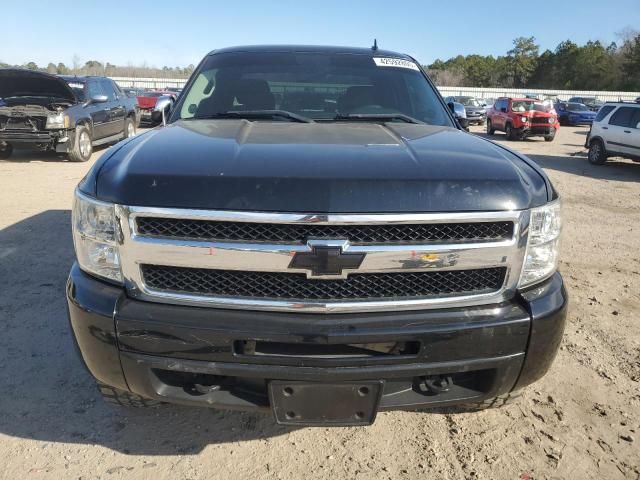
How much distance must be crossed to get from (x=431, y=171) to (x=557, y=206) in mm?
608

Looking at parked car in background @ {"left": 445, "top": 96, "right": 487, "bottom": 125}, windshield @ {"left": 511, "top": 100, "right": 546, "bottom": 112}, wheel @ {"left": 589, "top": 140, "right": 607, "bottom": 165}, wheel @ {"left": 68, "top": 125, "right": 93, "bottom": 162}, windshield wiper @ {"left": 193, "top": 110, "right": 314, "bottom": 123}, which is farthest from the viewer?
parked car in background @ {"left": 445, "top": 96, "right": 487, "bottom": 125}

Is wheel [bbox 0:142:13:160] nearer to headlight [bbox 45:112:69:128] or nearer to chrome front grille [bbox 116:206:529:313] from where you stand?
headlight [bbox 45:112:69:128]

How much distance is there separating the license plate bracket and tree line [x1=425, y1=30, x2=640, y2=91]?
247 ft

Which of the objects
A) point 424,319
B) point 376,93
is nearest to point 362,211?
point 424,319

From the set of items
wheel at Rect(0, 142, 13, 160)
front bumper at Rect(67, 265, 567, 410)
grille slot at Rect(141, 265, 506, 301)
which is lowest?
wheel at Rect(0, 142, 13, 160)

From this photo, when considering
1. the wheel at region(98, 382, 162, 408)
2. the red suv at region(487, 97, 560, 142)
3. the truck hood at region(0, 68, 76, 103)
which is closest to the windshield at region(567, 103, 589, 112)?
the red suv at region(487, 97, 560, 142)

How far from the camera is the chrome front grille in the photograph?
1.90 m

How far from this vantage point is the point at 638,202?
30.7 ft

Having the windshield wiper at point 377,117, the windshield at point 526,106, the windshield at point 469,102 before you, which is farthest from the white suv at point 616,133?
the windshield at point 469,102

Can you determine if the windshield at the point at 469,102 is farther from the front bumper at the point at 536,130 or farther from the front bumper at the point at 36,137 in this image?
the front bumper at the point at 36,137

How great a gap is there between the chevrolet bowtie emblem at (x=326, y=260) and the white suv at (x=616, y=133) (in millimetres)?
13568

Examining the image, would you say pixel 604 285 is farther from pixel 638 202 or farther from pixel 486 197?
pixel 638 202

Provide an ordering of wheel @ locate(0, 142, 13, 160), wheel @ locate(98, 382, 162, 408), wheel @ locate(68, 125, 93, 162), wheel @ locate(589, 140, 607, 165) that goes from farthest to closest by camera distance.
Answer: wheel @ locate(589, 140, 607, 165) → wheel @ locate(0, 142, 13, 160) → wheel @ locate(68, 125, 93, 162) → wheel @ locate(98, 382, 162, 408)

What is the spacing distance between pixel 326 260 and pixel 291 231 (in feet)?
0.55
